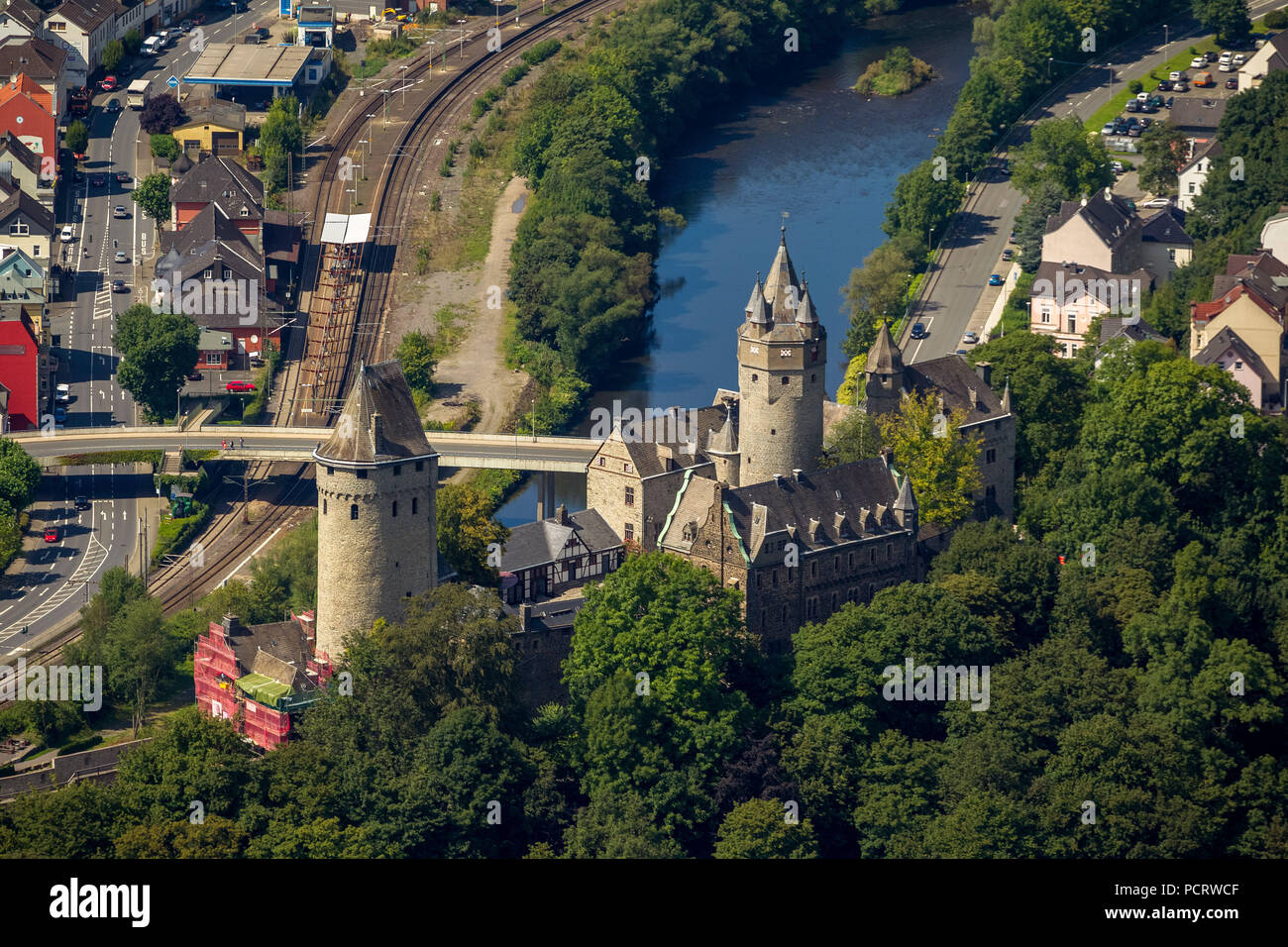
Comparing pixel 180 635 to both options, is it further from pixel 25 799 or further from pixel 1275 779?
pixel 1275 779

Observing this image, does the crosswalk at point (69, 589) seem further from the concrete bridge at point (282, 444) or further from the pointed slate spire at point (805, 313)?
the pointed slate spire at point (805, 313)

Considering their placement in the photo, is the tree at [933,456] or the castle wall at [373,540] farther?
the tree at [933,456]

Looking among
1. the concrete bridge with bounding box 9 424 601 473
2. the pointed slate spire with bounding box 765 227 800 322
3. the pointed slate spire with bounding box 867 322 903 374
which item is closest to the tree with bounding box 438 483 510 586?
the pointed slate spire with bounding box 765 227 800 322

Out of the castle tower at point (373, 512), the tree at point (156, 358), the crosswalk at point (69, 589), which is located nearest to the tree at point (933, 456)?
the castle tower at point (373, 512)

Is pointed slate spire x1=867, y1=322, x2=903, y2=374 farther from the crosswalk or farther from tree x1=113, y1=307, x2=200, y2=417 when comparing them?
tree x1=113, y1=307, x2=200, y2=417

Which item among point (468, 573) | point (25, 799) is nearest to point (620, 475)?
point (468, 573)

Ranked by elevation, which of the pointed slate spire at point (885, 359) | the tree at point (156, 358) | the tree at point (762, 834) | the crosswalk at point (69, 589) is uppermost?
the tree at point (156, 358)
